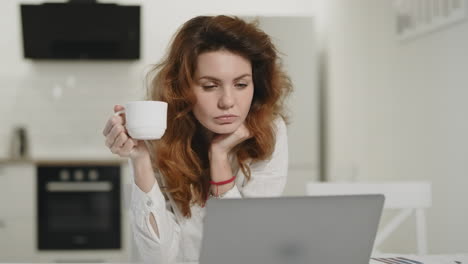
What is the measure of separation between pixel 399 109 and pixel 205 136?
144cm

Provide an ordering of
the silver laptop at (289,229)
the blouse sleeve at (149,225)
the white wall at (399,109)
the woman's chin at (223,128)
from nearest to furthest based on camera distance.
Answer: the silver laptop at (289,229), the blouse sleeve at (149,225), the woman's chin at (223,128), the white wall at (399,109)

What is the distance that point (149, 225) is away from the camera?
1.21 m

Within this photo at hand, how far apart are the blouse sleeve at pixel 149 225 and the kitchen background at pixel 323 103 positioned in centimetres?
40

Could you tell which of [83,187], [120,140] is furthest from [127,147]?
[83,187]

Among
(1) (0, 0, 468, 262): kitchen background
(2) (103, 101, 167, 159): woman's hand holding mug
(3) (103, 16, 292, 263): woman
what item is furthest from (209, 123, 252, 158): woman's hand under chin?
(1) (0, 0, 468, 262): kitchen background

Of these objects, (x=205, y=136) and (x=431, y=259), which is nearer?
(x=431, y=259)

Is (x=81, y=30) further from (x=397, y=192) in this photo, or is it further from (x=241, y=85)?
(x=397, y=192)

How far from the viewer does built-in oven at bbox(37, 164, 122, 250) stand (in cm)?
360

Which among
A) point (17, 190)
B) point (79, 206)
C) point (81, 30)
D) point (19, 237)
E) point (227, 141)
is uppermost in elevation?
point (81, 30)

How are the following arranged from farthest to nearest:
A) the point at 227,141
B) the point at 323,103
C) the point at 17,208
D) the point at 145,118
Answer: the point at 323,103 → the point at 17,208 → the point at 227,141 → the point at 145,118

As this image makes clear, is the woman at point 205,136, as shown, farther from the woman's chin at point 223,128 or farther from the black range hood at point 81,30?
the black range hood at point 81,30

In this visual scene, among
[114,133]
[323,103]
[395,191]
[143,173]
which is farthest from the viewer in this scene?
[323,103]

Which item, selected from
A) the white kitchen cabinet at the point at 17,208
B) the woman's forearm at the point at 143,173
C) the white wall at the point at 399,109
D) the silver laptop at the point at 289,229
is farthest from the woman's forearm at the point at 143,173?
the white kitchen cabinet at the point at 17,208

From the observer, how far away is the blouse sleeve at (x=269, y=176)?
143 centimetres
